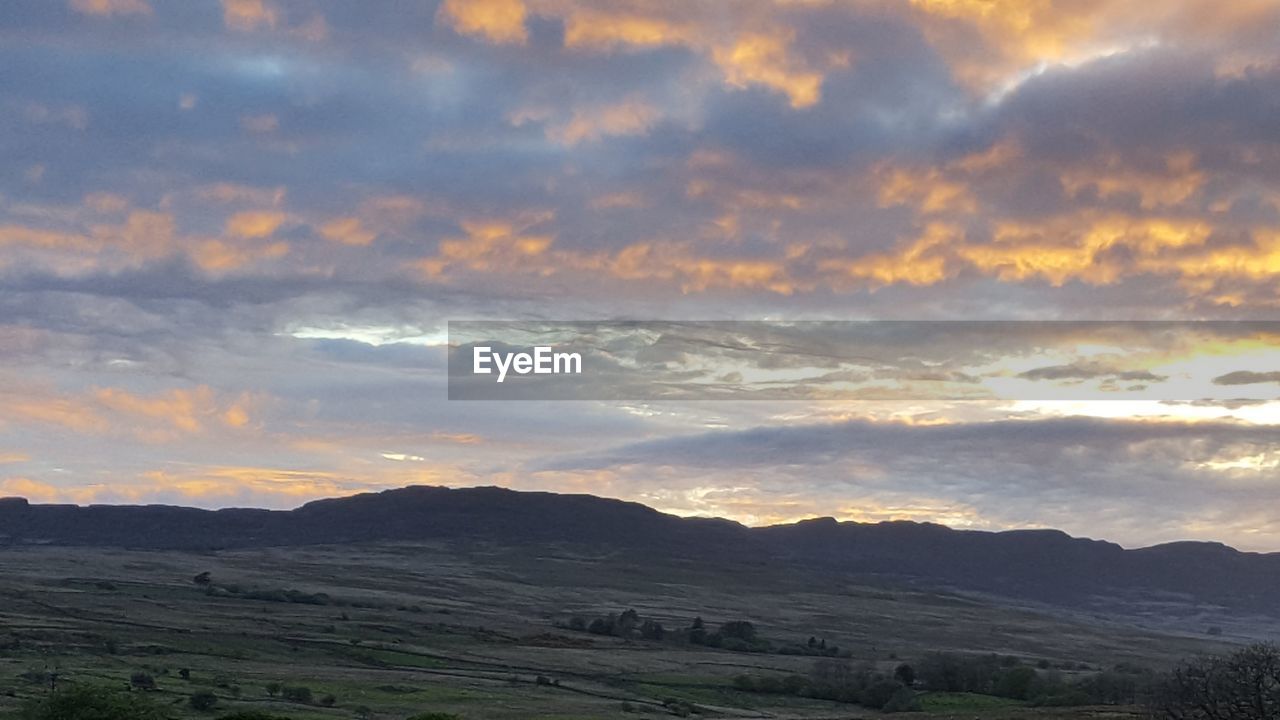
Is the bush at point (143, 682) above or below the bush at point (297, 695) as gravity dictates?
above

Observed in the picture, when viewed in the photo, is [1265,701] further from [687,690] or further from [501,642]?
[501,642]

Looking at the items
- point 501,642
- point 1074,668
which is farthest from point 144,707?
point 1074,668

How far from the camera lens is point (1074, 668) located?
174 metres

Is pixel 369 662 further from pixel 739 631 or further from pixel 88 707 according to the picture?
pixel 739 631

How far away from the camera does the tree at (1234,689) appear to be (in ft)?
186

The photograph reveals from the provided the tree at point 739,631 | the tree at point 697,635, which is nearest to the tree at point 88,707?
the tree at point 697,635

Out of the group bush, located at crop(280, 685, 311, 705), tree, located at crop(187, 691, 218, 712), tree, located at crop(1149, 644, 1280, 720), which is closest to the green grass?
tree, located at crop(1149, 644, 1280, 720)

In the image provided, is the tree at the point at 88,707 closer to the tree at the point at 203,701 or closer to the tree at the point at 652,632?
the tree at the point at 203,701

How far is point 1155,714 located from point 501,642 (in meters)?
109

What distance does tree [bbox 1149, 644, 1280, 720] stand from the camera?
186ft

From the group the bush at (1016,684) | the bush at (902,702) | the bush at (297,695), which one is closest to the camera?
the bush at (297,695)

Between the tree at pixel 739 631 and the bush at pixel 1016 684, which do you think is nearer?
the bush at pixel 1016 684

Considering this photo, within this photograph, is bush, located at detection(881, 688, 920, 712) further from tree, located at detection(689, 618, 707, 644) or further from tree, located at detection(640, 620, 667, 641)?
tree, located at detection(640, 620, 667, 641)

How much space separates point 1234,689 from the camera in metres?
58.4
